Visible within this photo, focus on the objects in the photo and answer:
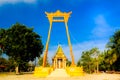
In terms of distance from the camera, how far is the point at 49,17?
4325 cm

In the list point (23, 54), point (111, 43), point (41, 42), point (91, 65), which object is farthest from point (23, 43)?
point (91, 65)

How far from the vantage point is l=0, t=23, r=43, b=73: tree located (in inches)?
1705

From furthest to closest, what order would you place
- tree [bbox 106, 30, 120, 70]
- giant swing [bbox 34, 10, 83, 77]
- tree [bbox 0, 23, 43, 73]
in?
tree [bbox 106, 30, 120, 70] → tree [bbox 0, 23, 43, 73] → giant swing [bbox 34, 10, 83, 77]

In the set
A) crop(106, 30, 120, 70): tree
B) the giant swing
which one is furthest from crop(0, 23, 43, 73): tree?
crop(106, 30, 120, 70): tree

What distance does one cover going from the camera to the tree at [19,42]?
142 ft

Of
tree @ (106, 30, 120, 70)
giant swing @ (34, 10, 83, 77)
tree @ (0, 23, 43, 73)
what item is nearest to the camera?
giant swing @ (34, 10, 83, 77)

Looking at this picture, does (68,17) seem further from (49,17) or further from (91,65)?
(91,65)

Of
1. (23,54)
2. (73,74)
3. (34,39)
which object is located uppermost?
(34,39)

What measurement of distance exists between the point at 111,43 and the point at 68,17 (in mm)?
11759

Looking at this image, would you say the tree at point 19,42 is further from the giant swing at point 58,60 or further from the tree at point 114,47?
the tree at point 114,47

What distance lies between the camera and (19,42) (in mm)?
43594

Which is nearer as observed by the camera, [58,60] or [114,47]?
[114,47]

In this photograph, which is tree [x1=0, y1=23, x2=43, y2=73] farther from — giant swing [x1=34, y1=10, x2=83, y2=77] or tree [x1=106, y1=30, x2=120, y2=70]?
tree [x1=106, y1=30, x2=120, y2=70]

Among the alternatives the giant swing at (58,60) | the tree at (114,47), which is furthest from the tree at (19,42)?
the tree at (114,47)
